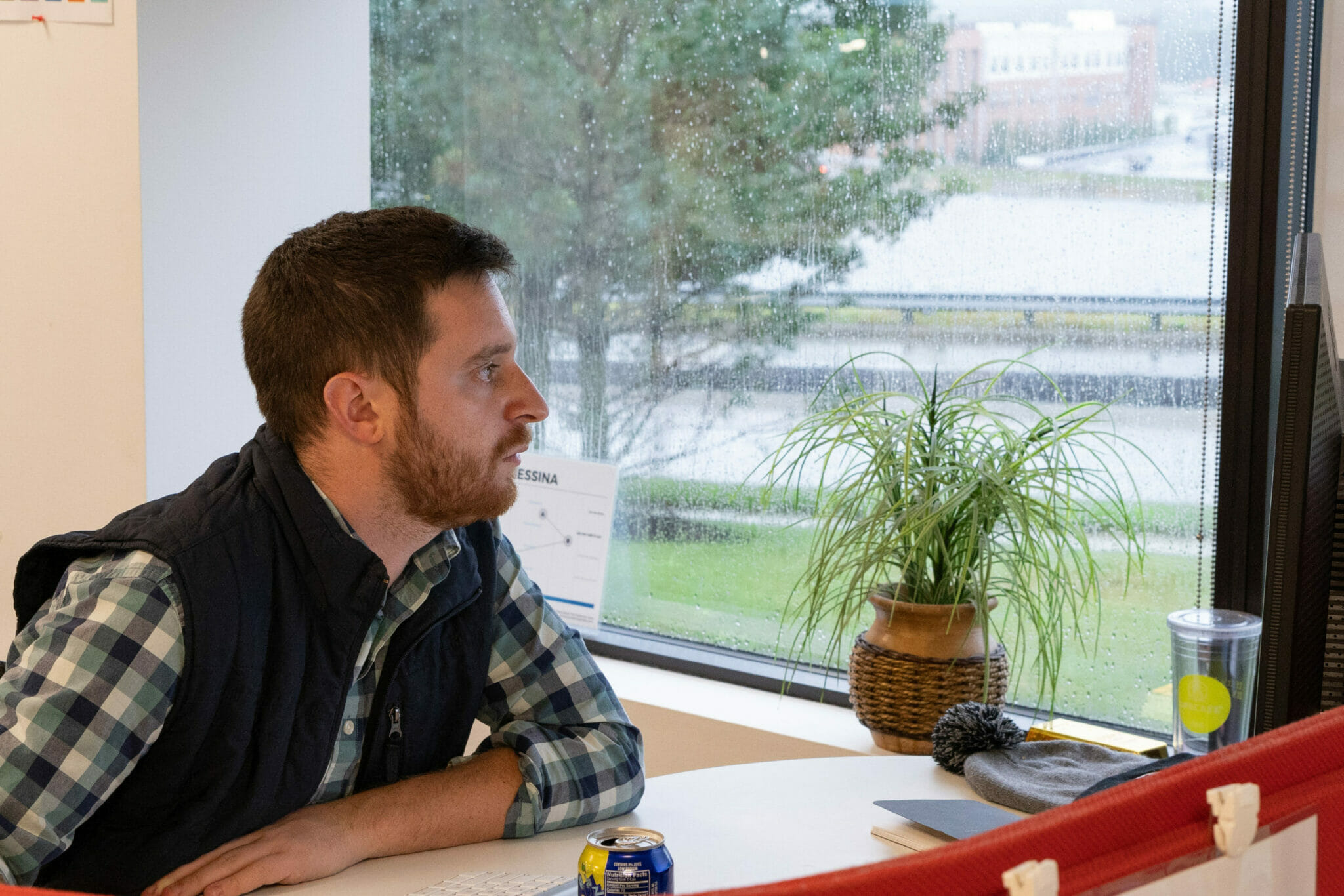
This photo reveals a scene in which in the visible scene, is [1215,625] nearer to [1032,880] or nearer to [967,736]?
[967,736]

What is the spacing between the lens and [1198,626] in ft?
5.47

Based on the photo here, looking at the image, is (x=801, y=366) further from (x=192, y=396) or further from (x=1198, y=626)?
(x=192, y=396)

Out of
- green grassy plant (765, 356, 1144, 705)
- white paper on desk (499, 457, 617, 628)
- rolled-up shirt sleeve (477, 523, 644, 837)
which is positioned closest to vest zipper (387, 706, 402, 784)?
rolled-up shirt sleeve (477, 523, 644, 837)

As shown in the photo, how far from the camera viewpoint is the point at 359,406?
1443mm

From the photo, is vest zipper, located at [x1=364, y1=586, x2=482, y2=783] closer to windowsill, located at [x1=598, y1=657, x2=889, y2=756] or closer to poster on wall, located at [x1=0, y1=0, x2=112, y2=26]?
windowsill, located at [x1=598, y1=657, x2=889, y2=756]

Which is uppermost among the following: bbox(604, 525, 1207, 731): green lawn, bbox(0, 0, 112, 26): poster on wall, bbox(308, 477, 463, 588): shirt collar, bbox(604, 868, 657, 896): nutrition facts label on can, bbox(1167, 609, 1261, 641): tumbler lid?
bbox(0, 0, 112, 26): poster on wall

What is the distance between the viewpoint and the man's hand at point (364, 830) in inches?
46.8

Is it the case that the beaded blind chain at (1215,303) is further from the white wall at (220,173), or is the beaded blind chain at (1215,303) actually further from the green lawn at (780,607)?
the white wall at (220,173)

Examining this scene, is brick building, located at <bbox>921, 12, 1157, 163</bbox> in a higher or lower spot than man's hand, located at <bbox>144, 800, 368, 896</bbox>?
higher

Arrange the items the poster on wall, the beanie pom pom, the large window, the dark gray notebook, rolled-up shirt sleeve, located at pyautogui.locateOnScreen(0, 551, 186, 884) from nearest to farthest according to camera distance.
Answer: rolled-up shirt sleeve, located at pyautogui.locateOnScreen(0, 551, 186, 884)
the dark gray notebook
the beanie pom pom
the large window
the poster on wall

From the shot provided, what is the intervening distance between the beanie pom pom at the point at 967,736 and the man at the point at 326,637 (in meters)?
0.40

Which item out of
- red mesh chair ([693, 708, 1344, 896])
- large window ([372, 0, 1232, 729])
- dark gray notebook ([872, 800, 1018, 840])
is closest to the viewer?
red mesh chair ([693, 708, 1344, 896])

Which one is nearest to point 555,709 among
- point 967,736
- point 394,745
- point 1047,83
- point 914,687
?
point 394,745

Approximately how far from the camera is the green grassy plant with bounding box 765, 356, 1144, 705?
6.27 ft
